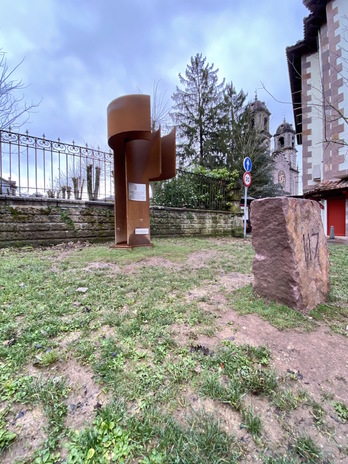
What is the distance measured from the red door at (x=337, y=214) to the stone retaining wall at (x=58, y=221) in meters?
7.62

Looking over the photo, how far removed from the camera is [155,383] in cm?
117

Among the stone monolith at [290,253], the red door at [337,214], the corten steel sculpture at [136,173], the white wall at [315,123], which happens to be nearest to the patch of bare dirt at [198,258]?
the corten steel sculpture at [136,173]

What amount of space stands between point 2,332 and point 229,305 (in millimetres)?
1860

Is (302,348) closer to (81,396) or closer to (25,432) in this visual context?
(81,396)

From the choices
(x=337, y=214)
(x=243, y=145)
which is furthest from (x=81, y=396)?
(x=243, y=145)

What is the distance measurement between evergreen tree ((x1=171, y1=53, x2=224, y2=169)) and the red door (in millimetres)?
9043

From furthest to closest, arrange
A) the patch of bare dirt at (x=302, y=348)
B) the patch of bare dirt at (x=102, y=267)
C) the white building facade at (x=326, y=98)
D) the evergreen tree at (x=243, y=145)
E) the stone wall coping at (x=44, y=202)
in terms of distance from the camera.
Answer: the evergreen tree at (x=243, y=145), the white building facade at (x=326, y=98), the stone wall coping at (x=44, y=202), the patch of bare dirt at (x=102, y=267), the patch of bare dirt at (x=302, y=348)

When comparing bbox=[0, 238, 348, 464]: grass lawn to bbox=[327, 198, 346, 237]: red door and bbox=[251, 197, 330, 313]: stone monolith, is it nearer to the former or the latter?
bbox=[251, 197, 330, 313]: stone monolith

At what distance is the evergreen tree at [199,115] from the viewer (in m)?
16.8

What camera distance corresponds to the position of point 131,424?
934 millimetres

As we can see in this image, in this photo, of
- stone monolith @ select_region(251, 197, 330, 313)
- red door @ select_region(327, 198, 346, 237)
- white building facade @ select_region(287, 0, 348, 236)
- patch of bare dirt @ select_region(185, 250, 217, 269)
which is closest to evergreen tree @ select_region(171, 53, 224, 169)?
white building facade @ select_region(287, 0, 348, 236)

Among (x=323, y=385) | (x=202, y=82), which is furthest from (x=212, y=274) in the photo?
(x=202, y=82)

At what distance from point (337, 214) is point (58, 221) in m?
10.9

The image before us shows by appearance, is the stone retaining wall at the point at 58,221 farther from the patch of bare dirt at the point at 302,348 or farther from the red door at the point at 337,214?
the red door at the point at 337,214
